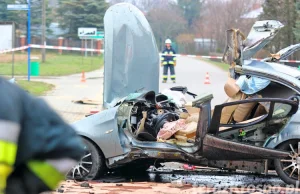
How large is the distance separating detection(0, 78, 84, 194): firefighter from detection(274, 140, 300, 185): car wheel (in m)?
4.84

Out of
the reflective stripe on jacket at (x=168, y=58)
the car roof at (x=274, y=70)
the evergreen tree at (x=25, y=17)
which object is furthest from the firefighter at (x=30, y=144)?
the evergreen tree at (x=25, y=17)

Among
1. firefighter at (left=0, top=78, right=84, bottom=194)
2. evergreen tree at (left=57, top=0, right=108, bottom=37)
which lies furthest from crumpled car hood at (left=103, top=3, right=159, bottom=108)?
evergreen tree at (left=57, top=0, right=108, bottom=37)

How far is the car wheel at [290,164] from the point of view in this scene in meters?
6.59

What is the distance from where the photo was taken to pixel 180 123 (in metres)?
7.12

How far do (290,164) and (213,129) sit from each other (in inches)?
36.7

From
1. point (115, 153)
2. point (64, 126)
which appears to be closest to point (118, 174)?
point (115, 153)

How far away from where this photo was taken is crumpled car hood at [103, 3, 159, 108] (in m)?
9.37

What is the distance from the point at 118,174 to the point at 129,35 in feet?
9.32

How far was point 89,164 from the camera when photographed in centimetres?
704

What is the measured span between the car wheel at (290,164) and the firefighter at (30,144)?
15.9ft

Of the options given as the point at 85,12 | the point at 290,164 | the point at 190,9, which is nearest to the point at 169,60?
the point at 290,164

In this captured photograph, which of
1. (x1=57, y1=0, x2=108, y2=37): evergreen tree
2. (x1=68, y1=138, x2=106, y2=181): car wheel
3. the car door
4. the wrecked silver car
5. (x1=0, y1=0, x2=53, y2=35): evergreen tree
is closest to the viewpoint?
the car door

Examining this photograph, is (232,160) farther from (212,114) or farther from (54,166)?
(54,166)

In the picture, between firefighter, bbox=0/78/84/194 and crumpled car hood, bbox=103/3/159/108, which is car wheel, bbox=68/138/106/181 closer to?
crumpled car hood, bbox=103/3/159/108
